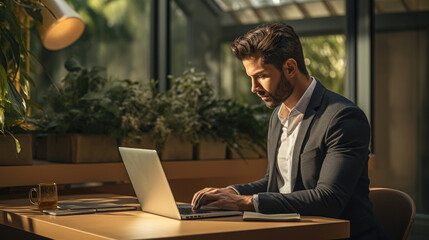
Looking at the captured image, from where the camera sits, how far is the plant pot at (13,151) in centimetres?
349

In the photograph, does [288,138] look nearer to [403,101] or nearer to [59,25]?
→ [59,25]

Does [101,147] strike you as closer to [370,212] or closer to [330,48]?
[370,212]

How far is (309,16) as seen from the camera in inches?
210

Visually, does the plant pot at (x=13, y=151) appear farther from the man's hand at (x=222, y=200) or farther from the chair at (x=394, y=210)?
the chair at (x=394, y=210)

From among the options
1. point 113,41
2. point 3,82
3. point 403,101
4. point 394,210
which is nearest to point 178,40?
point 113,41

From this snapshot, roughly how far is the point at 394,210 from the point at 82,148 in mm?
1758

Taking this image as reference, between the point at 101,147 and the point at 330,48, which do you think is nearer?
the point at 101,147

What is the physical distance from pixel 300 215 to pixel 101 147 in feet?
5.44

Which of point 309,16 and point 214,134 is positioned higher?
point 309,16

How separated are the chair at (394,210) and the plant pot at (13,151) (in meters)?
1.73

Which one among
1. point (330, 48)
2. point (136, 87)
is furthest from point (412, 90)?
point (136, 87)

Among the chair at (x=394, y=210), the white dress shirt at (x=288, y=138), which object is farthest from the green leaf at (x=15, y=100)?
the chair at (x=394, y=210)

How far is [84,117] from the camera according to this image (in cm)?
386

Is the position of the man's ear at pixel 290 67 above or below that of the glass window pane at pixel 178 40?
below
